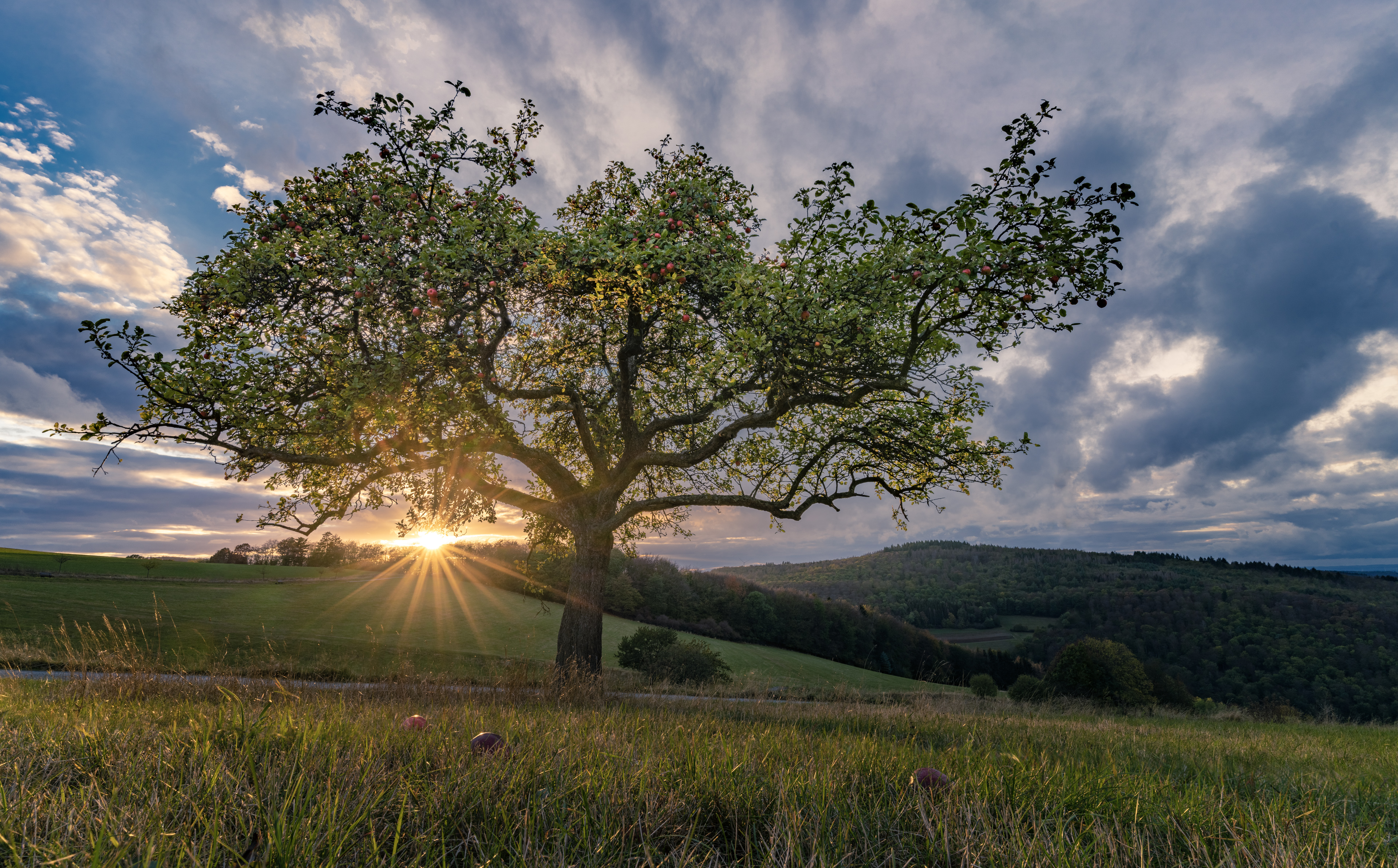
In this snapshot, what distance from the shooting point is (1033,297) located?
35.7 ft

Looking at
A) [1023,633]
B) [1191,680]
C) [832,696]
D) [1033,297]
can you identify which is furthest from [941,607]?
[1033,297]

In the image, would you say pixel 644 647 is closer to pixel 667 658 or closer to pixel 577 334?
pixel 667 658

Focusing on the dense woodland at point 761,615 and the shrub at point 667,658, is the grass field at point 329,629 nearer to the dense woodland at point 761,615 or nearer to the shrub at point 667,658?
the shrub at point 667,658

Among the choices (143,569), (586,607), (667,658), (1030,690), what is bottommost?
(1030,690)

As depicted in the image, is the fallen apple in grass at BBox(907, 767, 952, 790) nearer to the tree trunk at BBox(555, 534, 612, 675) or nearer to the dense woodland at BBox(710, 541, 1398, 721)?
the tree trunk at BBox(555, 534, 612, 675)

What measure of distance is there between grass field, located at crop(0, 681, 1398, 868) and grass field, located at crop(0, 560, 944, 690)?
540 cm

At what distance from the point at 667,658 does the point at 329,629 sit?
19439 mm

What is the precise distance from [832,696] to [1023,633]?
129 meters

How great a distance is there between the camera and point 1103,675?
90.5ft

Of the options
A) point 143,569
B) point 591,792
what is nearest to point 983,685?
point 591,792

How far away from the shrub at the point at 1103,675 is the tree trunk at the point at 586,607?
79.4 feet

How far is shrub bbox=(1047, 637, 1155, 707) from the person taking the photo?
26.9m

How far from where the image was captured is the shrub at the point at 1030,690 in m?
28.8

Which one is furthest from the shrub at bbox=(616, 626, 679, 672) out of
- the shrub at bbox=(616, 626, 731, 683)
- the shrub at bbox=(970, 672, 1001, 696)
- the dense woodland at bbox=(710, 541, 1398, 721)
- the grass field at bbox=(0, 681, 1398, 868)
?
the dense woodland at bbox=(710, 541, 1398, 721)
